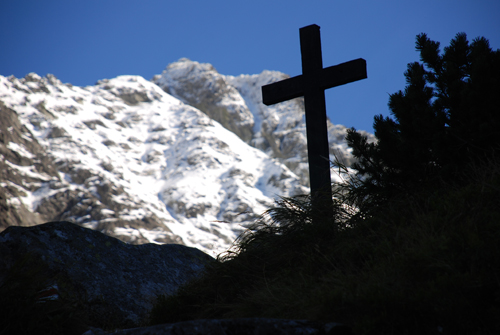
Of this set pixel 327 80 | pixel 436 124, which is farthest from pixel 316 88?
pixel 436 124

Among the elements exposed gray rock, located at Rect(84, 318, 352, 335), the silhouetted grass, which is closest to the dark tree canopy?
the silhouetted grass

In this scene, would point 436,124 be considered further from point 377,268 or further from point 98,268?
point 98,268

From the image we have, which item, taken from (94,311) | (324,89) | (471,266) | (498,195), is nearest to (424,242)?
(471,266)

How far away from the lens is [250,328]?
3.14 metres

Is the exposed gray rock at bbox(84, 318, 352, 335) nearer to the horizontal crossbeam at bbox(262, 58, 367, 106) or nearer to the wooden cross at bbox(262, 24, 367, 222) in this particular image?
the wooden cross at bbox(262, 24, 367, 222)

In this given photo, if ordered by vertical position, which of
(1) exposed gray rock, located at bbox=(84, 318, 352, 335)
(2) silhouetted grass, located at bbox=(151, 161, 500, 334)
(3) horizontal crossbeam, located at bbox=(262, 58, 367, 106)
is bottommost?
(1) exposed gray rock, located at bbox=(84, 318, 352, 335)

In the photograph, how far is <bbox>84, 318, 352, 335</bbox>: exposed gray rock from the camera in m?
3.05

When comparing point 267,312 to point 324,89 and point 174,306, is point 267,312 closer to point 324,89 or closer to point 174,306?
point 174,306

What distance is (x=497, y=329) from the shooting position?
9.49 feet

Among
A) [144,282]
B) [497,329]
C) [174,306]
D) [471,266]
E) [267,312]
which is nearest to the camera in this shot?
[497,329]

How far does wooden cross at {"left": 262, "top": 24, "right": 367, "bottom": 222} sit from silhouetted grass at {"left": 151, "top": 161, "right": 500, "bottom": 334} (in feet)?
2.08

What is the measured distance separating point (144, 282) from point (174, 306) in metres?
1.62

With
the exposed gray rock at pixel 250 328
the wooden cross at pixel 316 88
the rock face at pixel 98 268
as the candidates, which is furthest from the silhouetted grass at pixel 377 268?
the rock face at pixel 98 268

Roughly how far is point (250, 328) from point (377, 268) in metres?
1.20
